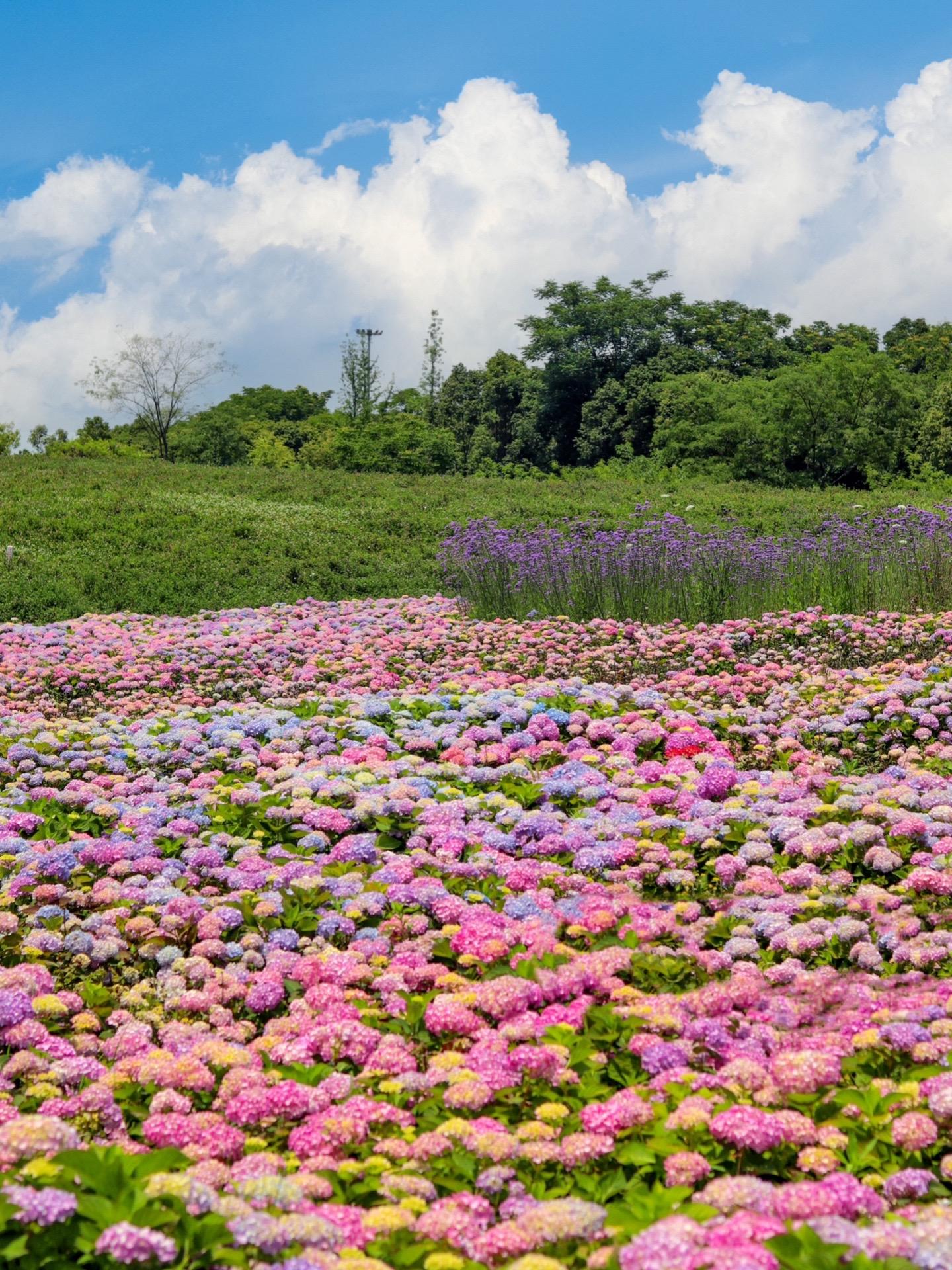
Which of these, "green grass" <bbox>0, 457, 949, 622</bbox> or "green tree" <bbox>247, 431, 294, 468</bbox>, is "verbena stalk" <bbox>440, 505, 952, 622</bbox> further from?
"green tree" <bbox>247, 431, 294, 468</bbox>

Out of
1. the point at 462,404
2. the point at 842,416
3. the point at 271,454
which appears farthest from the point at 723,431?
the point at 271,454

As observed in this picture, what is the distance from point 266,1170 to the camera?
7.83 ft

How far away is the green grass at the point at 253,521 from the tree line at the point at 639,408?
16.9ft

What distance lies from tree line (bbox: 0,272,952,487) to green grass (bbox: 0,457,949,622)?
5.16m

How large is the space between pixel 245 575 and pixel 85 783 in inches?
395

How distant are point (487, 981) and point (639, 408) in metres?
37.7

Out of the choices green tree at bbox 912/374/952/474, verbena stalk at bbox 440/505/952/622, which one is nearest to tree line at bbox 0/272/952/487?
green tree at bbox 912/374/952/474

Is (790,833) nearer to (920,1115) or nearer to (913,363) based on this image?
(920,1115)

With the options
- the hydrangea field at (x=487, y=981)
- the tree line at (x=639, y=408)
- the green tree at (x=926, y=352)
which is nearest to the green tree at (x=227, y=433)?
the tree line at (x=639, y=408)

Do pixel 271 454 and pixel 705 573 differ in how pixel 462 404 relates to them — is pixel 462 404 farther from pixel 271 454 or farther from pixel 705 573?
pixel 705 573

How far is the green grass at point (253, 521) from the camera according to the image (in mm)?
14508

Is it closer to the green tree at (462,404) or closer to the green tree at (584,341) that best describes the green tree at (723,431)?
the green tree at (584,341)

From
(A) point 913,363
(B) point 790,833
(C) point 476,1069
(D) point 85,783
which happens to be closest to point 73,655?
(D) point 85,783

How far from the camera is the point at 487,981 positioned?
10.8ft
